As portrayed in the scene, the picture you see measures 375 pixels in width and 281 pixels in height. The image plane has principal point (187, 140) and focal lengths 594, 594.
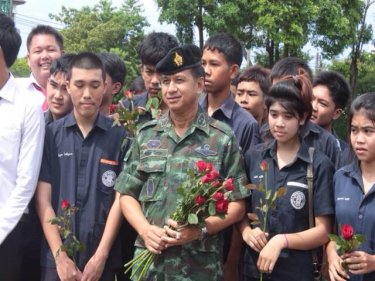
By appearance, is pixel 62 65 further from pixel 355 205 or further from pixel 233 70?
pixel 355 205

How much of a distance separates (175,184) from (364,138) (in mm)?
1027

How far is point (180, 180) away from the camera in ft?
10.3

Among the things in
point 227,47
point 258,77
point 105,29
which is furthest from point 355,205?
point 105,29

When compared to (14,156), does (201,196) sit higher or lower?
lower

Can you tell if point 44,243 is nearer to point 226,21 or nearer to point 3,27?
point 3,27

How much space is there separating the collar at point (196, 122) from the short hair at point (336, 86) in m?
1.55

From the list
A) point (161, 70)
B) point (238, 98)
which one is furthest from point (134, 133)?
point (238, 98)

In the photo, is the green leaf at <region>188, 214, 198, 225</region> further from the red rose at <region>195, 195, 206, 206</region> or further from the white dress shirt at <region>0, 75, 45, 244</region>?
the white dress shirt at <region>0, 75, 45, 244</region>

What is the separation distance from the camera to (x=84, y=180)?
3.51m

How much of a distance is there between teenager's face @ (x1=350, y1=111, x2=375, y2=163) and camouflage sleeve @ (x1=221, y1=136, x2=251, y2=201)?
621 mm

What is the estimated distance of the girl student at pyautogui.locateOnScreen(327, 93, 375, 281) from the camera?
9.96 ft

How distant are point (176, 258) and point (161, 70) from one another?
1011mm

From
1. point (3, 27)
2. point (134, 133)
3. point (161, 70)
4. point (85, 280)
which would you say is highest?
point (3, 27)

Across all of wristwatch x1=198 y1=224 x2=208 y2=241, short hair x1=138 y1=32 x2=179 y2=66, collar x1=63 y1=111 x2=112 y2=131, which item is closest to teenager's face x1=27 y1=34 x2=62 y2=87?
short hair x1=138 y1=32 x2=179 y2=66
